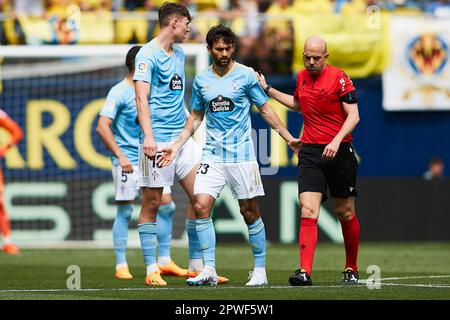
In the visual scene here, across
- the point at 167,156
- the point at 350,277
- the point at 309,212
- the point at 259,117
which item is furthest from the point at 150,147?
the point at 259,117

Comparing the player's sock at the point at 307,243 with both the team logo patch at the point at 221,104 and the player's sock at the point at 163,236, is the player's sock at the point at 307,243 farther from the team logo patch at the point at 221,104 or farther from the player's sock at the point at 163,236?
the player's sock at the point at 163,236

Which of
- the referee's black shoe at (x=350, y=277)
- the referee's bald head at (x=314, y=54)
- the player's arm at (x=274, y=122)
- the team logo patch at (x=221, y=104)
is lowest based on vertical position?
the referee's black shoe at (x=350, y=277)

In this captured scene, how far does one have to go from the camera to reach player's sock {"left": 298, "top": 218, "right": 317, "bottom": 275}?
417 inches

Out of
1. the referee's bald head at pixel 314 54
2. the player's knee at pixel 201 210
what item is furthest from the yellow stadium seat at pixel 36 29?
the referee's bald head at pixel 314 54

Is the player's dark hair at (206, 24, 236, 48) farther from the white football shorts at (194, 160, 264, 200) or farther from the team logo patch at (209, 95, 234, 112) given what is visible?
the white football shorts at (194, 160, 264, 200)

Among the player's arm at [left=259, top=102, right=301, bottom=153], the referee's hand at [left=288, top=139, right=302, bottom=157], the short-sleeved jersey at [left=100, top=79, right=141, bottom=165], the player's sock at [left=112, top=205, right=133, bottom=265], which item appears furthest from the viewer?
the player's sock at [left=112, top=205, right=133, bottom=265]

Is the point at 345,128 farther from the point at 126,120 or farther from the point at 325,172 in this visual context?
the point at 126,120

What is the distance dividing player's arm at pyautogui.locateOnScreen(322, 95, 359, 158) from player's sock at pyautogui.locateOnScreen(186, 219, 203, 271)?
192cm

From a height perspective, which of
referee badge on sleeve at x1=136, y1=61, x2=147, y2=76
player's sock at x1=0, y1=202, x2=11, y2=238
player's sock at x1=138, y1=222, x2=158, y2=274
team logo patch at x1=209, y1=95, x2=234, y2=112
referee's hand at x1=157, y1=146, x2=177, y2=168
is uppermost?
referee badge on sleeve at x1=136, y1=61, x2=147, y2=76

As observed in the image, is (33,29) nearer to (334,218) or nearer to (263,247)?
(334,218)

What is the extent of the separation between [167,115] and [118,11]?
10871 millimetres

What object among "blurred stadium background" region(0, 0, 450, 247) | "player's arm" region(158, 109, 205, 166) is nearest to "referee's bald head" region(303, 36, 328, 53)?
"player's arm" region(158, 109, 205, 166)

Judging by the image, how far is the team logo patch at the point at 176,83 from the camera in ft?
37.1

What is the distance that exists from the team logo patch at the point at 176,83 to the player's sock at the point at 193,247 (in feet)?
4.51
